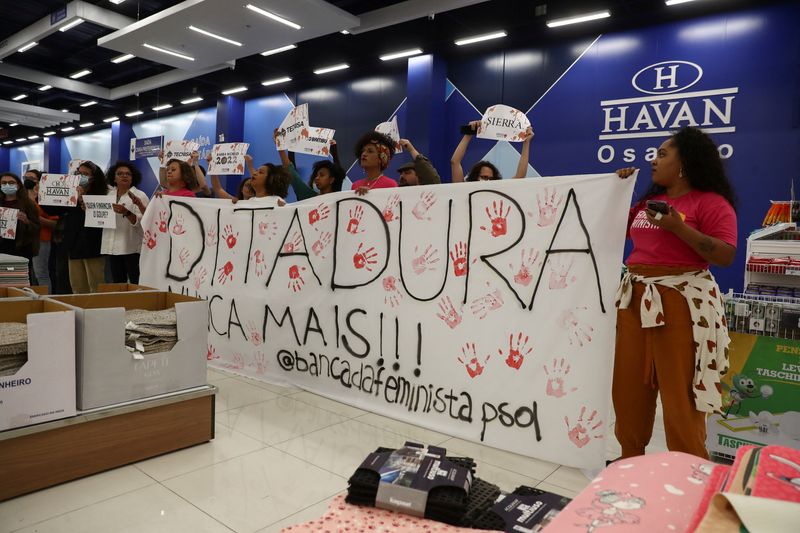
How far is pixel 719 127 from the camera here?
192 inches

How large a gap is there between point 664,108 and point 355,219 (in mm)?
3823

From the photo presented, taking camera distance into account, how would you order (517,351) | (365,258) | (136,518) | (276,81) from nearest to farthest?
(136,518), (517,351), (365,258), (276,81)

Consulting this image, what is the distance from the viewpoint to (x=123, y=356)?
2.12 m

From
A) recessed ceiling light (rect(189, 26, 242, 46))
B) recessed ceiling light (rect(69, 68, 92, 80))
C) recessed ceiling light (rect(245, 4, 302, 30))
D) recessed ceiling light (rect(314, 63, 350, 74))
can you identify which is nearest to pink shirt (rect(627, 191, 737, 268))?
recessed ceiling light (rect(245, 4, 302, 30))

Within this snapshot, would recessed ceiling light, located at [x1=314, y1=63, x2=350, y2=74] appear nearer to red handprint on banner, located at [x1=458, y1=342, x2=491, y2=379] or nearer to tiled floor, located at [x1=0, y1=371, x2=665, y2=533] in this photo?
tiled floor, located at [x1=0, y1=371, x2=665, y2=533]

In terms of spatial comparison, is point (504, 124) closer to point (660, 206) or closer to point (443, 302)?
point (443, 302)

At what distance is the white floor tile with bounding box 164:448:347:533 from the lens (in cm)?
177

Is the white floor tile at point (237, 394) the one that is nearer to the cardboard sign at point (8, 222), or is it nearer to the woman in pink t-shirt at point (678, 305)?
the woman in pink t-shirt at point (678, 305)

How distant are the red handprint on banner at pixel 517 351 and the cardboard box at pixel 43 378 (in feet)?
5.87

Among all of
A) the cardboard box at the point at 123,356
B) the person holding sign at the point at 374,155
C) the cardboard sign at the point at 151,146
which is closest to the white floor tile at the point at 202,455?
the cardboard box at the point at 123,356

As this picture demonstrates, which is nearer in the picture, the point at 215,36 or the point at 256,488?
the point at 256,488

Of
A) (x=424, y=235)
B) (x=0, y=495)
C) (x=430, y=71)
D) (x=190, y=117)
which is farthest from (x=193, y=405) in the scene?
(x=190, y=117)

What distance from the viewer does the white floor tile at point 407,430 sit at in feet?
8.07

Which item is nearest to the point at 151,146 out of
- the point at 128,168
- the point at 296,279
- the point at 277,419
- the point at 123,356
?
the point at 128,168
